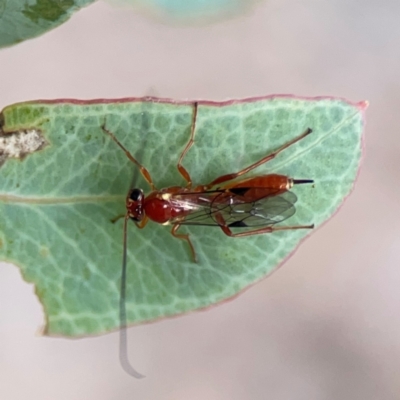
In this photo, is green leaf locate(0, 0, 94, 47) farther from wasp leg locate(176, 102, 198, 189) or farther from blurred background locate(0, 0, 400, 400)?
wasp leg locate(176, 102, 198, 189)

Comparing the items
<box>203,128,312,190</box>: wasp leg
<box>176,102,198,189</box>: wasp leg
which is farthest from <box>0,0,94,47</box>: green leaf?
<box>203,128,312,190</box>: wasp leg

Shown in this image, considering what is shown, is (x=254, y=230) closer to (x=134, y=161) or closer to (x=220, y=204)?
(x=220, y=204)

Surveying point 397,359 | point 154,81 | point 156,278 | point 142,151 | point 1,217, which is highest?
point 154,81

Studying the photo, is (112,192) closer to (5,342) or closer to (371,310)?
(5,342)

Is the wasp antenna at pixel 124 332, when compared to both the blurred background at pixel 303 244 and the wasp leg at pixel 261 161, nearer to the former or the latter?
the blurred background at pixel 303 244

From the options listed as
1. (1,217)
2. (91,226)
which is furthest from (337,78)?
(1,217)

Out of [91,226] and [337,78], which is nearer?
[91,226]
